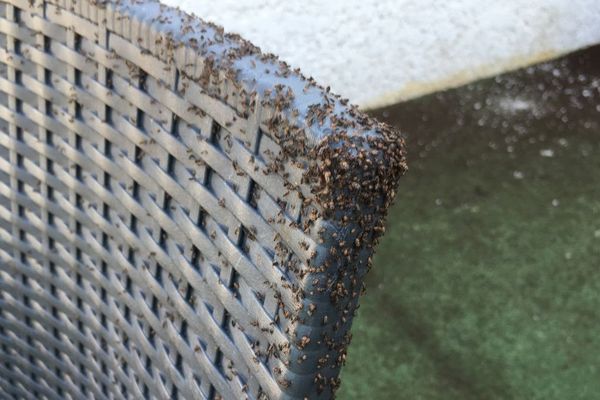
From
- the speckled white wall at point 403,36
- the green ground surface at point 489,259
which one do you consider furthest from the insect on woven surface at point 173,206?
the speckled white wall at point 403,36

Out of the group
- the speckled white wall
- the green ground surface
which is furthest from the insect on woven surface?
the speckled white wall

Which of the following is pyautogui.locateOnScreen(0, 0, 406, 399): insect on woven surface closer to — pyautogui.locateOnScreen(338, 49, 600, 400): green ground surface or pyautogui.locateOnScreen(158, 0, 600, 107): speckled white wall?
pyautogui.locateOnScreen(338, 49, 600, 400): green ground surface

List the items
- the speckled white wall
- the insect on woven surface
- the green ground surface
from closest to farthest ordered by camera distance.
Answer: the insect on woven surface, the green ground surface, the speckled white wall

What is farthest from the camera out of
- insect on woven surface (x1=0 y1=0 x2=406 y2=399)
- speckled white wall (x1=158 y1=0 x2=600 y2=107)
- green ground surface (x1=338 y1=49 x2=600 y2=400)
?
speckled white wall (x1=158 y1=0 x2=600 y2=107)

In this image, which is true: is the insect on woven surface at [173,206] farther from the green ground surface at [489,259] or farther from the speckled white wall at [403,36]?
the speckled white wall at [403,36]

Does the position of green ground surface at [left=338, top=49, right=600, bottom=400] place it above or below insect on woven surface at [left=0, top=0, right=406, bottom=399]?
below

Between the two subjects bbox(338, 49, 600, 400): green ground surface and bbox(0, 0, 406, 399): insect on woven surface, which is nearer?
bbox(0, 0, 406, 399): insect on woven surface
